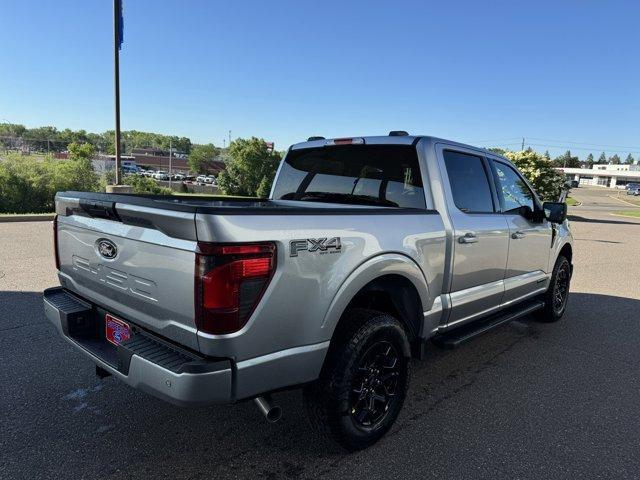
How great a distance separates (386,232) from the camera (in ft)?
9.04

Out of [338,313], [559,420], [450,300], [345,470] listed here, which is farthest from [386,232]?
[559,420]

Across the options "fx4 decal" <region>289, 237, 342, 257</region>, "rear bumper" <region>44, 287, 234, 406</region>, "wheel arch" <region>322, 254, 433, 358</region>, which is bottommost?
"rear bumper" <region>44, 287, 234, 406</region>

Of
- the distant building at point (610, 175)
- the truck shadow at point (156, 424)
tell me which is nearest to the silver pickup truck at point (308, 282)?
the truck shadow at point (156, 424)

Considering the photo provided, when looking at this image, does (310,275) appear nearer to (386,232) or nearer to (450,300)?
(386,232)

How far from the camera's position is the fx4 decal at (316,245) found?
220cm

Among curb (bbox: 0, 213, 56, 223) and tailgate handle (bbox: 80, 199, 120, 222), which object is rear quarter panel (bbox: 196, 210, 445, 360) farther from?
curb (bbox: 0, 213, 56, 223)

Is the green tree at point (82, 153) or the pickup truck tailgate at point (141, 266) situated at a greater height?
the green tree at point (82, 153)

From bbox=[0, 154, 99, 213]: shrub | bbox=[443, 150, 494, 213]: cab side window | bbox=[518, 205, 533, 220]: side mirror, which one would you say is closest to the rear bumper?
bbox=[443, 150, 494, 213]: cab side window

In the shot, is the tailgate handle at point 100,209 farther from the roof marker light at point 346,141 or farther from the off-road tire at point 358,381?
the roof marker light at point 346,141

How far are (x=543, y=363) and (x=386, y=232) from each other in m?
2.55

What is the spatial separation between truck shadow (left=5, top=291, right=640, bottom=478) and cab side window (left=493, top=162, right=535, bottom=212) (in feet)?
4.77

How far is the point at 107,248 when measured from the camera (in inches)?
99.5

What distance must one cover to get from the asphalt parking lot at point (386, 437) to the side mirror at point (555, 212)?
1302mm

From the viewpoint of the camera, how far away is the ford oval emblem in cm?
247
